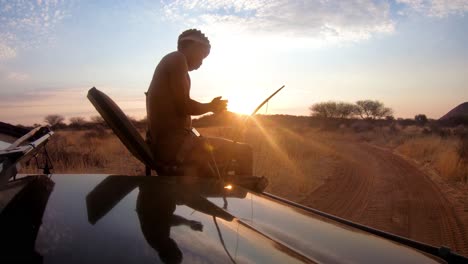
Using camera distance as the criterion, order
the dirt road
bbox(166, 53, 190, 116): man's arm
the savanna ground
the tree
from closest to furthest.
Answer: bbox(166, 53, 190, 116): man's arm → the dirt road → the savanna ground → the tree

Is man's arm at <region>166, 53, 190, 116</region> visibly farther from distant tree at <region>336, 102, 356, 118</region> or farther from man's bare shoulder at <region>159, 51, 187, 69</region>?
distant tree at <region>336, 102, 356, 118</region>

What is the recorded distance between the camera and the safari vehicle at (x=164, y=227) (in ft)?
3.75

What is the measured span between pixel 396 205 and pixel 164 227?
27.3 feet

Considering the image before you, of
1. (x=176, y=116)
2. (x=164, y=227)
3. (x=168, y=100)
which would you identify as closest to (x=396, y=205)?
(x=176, y=116)

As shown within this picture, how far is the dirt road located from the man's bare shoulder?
15.0ft

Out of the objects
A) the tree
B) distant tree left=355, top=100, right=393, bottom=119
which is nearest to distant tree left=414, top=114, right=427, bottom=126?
distant tree left=355, top=100, right=393, bottom=119

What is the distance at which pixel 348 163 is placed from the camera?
17.0 metres

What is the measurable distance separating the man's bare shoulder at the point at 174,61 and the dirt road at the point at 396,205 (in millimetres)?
4582

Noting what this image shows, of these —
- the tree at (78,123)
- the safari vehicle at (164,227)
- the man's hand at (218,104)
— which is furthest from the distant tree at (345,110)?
the safari vehicle at (164,227)

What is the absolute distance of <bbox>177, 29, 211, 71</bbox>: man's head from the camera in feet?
13.4

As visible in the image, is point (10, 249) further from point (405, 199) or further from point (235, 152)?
point (405, 199)

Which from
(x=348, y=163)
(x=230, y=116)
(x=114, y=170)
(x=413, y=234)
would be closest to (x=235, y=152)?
(x=230, y=116)

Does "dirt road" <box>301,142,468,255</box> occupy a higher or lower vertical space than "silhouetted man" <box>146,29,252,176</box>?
lower

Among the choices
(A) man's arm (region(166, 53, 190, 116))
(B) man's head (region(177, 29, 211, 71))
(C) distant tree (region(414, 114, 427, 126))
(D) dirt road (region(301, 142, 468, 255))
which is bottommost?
(D) dirt road (region(301, 142, 468, 255))
